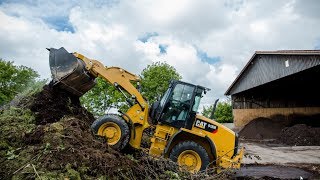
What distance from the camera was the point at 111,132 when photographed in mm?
7430

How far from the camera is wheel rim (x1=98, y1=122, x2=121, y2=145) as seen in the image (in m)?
7.38

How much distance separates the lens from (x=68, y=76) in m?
7.89

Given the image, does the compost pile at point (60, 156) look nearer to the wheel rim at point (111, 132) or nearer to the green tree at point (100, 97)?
the wheel rim at point (111, 132)

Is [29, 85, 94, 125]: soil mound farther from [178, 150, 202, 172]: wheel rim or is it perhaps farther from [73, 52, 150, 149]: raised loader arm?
[178, 150, 202, 172]: wheel rim

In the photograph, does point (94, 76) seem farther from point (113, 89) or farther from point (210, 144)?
point (113, 89)

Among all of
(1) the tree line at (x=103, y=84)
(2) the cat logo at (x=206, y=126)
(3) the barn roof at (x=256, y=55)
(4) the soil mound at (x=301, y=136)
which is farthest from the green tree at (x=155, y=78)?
(2) the cat logo at (x=206, y=126)

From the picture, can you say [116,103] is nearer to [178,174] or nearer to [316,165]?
[316,165]

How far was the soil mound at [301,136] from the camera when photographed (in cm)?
2062

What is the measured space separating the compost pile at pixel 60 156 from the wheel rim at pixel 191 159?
101 centimetres

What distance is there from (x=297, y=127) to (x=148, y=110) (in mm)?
17940

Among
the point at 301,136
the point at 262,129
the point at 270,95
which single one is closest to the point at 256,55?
the point at 270,95

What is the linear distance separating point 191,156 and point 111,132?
208 centimetres

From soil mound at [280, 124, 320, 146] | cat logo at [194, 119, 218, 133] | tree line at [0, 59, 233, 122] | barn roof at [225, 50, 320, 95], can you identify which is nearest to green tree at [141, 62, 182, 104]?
tree line at [0, 59, 233, 122]

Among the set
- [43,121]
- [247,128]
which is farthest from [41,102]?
[247,128]
